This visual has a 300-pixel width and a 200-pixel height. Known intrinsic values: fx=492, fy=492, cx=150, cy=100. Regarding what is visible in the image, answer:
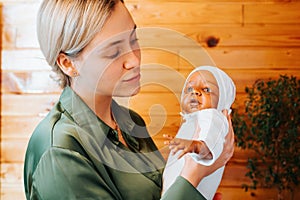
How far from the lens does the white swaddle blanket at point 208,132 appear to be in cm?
96

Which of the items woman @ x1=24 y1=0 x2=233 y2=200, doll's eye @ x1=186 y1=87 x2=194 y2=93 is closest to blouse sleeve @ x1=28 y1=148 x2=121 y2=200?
woman @ x1=24 y1=0 x2=233 y2=200

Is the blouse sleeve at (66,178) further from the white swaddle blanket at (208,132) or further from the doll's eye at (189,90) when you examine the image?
the doll's eye at (189,90)

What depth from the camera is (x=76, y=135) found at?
0.84 m

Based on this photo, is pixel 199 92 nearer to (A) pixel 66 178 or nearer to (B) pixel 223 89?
(B) pixel 223 89

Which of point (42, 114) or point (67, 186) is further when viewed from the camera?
point (42, 114)

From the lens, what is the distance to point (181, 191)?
2.74 feet

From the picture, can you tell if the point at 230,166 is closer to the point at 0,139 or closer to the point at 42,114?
the point at 42,114

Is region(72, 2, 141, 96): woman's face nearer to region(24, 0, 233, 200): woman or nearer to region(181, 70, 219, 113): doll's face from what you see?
region(24, 0, 233, 200): woman

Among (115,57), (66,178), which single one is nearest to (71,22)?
(115,57)

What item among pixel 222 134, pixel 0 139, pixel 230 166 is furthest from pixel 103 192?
pixel 0 139

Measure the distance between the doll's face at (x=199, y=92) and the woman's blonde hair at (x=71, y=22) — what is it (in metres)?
0.31

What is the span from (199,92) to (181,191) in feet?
1.00

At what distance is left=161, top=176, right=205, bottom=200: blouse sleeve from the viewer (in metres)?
0.83

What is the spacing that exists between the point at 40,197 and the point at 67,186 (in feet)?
0.18
